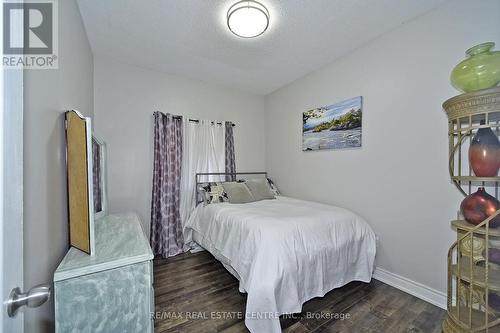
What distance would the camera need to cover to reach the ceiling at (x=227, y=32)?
1.75m

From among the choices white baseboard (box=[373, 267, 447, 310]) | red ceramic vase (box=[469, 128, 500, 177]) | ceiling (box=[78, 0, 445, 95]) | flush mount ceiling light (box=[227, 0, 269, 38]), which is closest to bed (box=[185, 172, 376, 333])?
white baseboard (box=[373, 267, 447, 310])

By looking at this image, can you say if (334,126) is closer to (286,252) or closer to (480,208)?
(480,208)

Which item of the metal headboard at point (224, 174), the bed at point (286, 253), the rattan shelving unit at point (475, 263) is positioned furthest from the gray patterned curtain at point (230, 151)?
the rattan shelving unit at point (475, 263)

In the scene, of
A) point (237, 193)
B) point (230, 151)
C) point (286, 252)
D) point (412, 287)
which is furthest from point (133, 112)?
point (412, 287)

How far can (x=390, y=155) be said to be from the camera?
209 cm

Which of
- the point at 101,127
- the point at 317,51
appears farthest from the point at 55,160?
the point at 317,51

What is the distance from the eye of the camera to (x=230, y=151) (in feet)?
11.4

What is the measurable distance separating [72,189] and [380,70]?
289 centimetres

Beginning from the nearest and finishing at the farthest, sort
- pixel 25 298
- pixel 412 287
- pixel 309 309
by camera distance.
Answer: pixel 25 298 < pixel 309 309 < pixel 412 287

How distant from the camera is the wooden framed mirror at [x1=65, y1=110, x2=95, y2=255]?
3.65 feet

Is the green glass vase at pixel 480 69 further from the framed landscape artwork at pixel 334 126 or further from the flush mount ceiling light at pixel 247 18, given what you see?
the flush mount ceiling light at pixel 247 18

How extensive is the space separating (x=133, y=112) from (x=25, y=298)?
8.87 feet

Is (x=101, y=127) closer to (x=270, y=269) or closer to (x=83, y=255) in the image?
(x=83, y=255)

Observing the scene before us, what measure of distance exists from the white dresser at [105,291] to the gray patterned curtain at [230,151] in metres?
2.34
